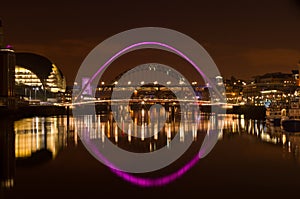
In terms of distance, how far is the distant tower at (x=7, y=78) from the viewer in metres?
46.1

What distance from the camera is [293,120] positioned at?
2505cm

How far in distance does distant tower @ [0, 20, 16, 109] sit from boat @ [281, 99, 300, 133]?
27671 mm

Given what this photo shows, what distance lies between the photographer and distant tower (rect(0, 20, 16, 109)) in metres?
46.1

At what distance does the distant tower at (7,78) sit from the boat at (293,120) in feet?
90.8

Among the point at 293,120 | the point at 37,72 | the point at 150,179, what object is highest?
the point at 37,72

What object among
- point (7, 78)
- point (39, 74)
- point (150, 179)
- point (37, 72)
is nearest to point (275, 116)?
point (150, 179)

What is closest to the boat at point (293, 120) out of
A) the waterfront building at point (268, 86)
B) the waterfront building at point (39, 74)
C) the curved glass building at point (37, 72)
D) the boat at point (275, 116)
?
Result: the boat at point (275, 116)

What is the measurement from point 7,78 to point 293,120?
31938 millimetres

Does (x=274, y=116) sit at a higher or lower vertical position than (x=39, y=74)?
lower

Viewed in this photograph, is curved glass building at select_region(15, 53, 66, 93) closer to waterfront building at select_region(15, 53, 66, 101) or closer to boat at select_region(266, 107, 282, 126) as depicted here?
waterfront building at select_region(15, 53, 66, 101)

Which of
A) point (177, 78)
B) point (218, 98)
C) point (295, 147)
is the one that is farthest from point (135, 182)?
point (177, 78)

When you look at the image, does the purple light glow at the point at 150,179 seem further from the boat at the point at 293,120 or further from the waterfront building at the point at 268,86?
the waterfront building at the point at 268,86

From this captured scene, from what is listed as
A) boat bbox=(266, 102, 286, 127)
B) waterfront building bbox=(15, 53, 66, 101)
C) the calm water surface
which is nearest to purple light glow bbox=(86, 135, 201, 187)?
the calm water surface

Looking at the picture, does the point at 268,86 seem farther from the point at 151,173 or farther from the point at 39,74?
the point at 151,173
